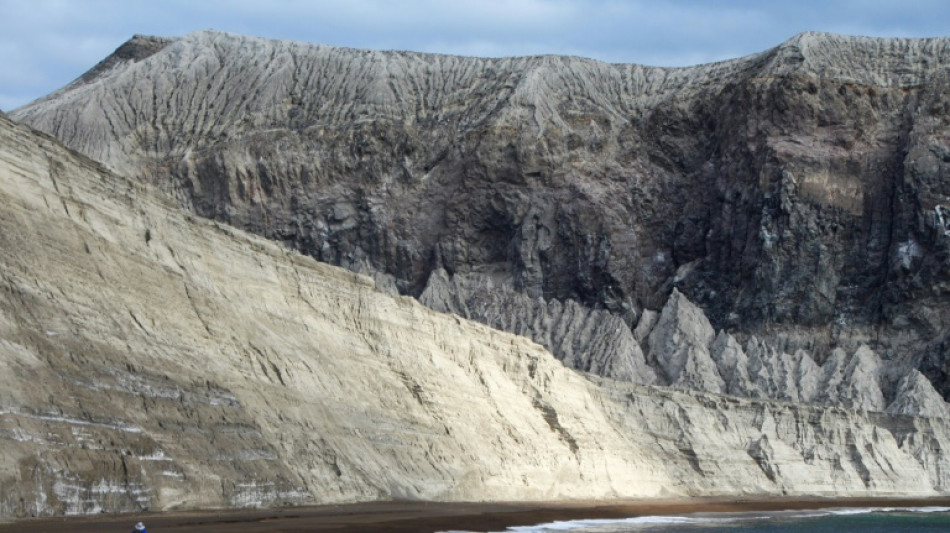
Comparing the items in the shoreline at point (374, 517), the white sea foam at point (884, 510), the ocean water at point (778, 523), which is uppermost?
the shoreline at point (374, 517)

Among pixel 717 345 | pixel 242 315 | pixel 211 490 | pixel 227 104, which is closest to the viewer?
pixel 211 490

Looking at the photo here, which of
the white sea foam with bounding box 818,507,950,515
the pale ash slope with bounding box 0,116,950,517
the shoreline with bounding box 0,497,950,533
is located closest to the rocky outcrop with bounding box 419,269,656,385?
the white sea foam with bounding box 818,507,950,515

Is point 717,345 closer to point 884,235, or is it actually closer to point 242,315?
point 884,235

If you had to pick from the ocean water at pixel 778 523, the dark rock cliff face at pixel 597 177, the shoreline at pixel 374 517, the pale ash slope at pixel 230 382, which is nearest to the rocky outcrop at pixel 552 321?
the dark rock cliff face at pixel 597 177

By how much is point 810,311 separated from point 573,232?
20.3 metres

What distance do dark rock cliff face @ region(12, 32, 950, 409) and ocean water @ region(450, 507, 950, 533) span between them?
31.1 m

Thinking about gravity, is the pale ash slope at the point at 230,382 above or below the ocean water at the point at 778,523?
above

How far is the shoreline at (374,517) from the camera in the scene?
Result: 2897 cm

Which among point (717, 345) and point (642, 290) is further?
point (642, 290)

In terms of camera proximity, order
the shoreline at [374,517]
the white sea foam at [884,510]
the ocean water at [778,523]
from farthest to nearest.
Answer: the white sea foam at [884,510], the ocean water at [778,523], the shoreline at [374,517]

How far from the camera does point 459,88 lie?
410ft

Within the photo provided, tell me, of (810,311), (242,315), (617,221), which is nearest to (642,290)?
(617,221)

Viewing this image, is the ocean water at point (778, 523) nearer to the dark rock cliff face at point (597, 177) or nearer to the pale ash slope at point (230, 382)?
the pale ash slope at point (230, 382)

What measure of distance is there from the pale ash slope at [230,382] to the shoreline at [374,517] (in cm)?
73
